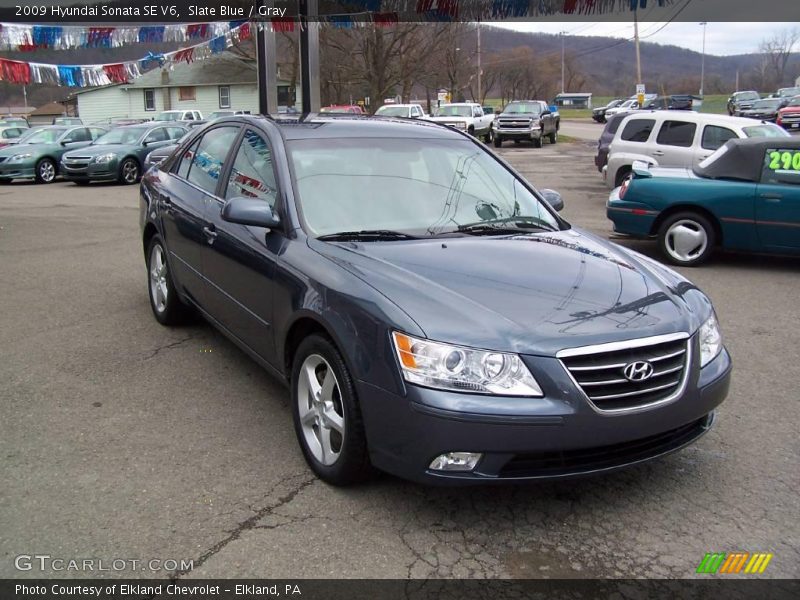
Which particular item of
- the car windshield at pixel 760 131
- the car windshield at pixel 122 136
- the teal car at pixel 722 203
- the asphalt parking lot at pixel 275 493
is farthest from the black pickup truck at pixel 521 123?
the asphalt parking lot at pixel 275 493

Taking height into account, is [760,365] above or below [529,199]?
below

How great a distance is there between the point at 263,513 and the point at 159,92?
58884 mm

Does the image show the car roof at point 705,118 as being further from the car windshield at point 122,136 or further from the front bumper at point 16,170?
the front bumper at point 16,170

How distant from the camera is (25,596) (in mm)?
2650

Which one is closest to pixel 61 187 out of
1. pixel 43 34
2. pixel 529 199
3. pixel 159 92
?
pixel 43 34

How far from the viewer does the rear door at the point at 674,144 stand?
13305 mm

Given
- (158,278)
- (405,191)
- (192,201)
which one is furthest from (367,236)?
(158,278)

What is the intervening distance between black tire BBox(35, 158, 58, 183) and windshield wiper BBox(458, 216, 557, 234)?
64.3 feet

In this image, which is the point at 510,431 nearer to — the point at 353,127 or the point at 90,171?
the point at 353,127

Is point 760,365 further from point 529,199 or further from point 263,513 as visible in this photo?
point 263,513

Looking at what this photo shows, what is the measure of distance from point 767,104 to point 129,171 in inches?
1557

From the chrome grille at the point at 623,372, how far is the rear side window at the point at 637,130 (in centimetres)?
1184

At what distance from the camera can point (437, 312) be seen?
3.03 m

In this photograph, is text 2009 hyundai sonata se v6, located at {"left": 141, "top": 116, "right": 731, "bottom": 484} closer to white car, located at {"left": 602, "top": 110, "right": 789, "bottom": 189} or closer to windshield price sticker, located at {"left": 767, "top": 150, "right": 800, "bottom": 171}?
windshield price sticker, located at {"left": 767, "top": 150, "right": 800, "bottom": 171}
